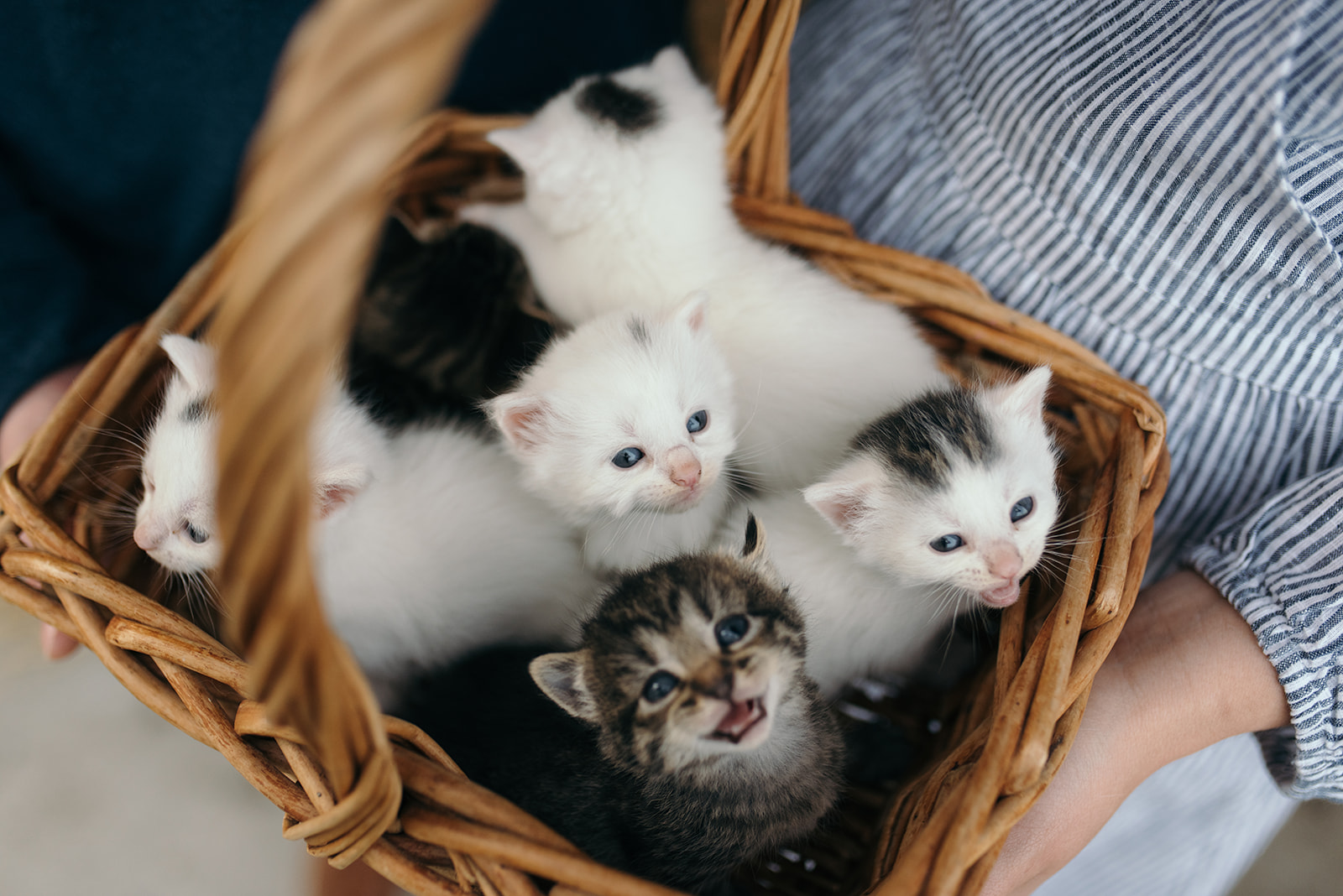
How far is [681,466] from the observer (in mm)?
1146

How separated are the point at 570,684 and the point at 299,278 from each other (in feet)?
1.96

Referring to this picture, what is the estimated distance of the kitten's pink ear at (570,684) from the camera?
0.92 metres

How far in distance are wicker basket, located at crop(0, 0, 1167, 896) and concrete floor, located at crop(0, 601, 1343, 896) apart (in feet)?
2.32

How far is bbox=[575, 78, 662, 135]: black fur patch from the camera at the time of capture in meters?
1.48

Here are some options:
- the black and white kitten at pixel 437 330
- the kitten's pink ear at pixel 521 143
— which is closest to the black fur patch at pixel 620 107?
the kitten's pink ear at pixel 521 143

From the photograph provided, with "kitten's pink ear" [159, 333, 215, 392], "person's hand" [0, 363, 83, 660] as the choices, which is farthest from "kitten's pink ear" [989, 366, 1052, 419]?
"person's hand" [0, 363, 83, 660]

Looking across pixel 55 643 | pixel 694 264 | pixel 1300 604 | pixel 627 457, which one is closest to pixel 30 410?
pixel 55 643

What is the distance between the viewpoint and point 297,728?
589 mm

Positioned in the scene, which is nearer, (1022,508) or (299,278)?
(299,278)

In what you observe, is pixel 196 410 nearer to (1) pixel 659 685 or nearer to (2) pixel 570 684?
(2) pixel 570 684

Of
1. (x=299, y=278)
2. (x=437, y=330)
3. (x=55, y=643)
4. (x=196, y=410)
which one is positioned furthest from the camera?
(x=437, y=330)

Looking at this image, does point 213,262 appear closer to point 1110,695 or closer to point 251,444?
point 251,444

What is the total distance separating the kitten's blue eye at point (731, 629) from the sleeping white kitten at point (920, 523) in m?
0.27

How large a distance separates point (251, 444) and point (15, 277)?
55.6 inches
